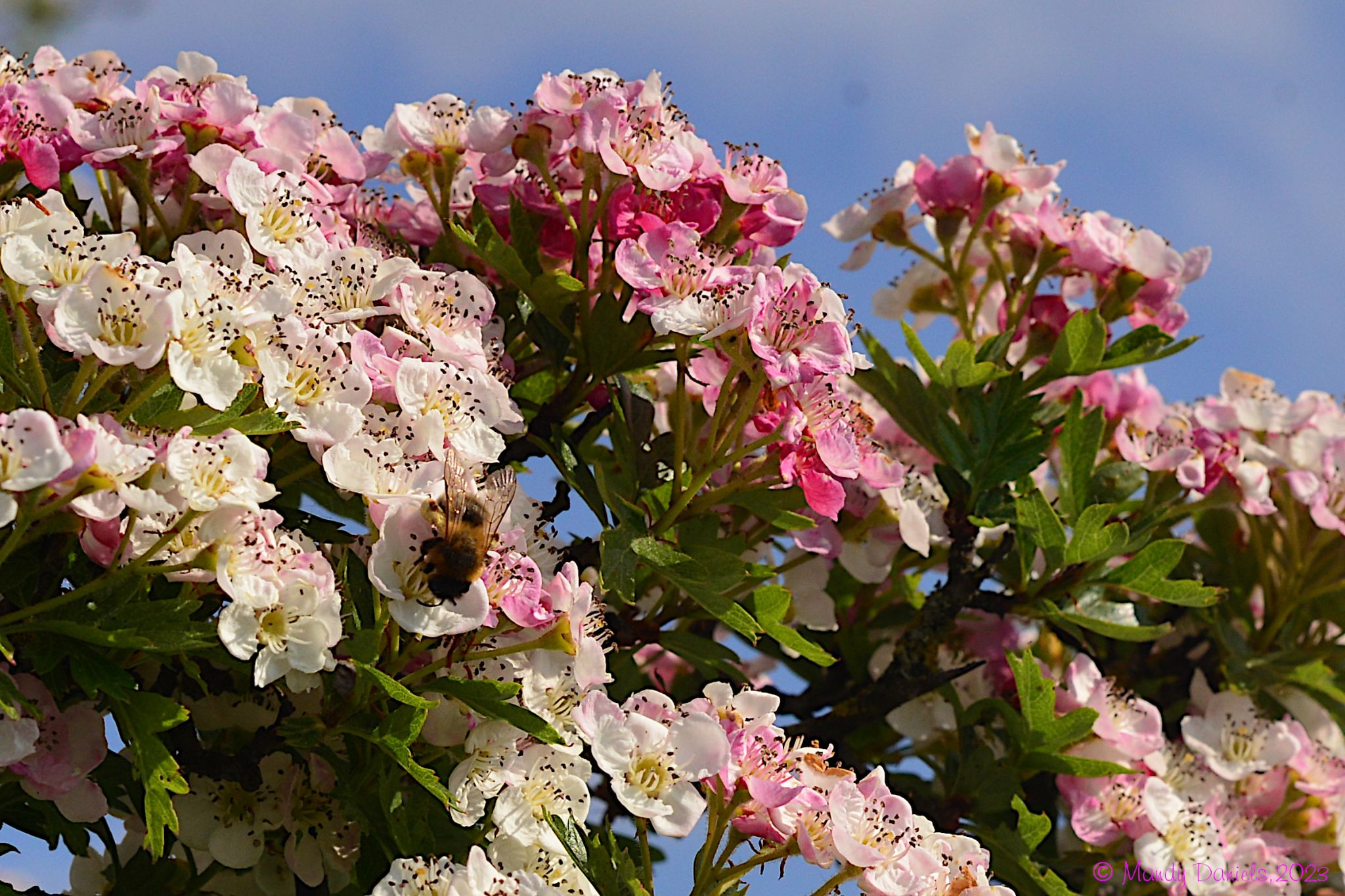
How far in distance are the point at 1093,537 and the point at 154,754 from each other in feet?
4.21

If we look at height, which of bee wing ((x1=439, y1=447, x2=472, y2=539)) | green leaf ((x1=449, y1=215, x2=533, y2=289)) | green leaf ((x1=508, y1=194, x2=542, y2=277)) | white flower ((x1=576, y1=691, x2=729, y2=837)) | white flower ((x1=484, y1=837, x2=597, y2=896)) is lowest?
white flower ((x1=484, y1=837, x2=597, y2=896))

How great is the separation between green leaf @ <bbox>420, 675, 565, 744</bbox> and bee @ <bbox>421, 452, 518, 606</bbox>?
10 cm

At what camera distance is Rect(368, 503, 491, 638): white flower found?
1368 millimetres

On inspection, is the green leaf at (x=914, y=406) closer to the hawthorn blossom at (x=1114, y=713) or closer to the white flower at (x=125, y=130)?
the hawthorn blossom at (x=1114, y=713)

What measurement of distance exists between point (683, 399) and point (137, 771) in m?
0.75

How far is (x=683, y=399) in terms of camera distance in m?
1.73

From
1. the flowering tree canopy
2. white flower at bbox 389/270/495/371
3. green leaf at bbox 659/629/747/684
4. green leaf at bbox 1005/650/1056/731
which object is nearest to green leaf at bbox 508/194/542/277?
the flowering tree canopy

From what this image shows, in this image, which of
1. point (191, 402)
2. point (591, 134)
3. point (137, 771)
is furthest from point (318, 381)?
point (591, 134)

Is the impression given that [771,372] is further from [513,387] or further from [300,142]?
[300,142]

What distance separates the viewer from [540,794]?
1482 millimetres

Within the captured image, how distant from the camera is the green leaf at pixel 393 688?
1326 mm

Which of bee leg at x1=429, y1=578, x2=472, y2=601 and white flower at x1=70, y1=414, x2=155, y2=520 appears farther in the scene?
bee leg at x1=429, y1=578, x2=472, y2=601

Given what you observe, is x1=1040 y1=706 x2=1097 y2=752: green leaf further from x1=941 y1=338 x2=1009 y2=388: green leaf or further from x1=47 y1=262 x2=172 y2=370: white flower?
x1=47 y1=262 x2=172 y2=370: white flower

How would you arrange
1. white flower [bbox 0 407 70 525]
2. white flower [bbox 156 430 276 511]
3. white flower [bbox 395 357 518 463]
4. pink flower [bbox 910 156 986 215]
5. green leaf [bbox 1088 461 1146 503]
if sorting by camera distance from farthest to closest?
pink flower [bbox 910 156 986 215] < green leaf [bbox 1088 461 1146 503] < white flower [bbox 395 357 518 463] < white flower [bbox 156 430 276 511] < white flower [bbox 0 407 70 525]
